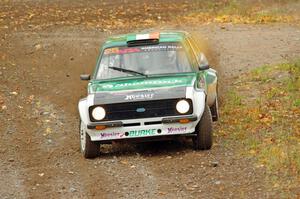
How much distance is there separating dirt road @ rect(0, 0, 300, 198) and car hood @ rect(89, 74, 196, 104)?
0.83 m

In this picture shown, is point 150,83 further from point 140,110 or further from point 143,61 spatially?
point 143,61

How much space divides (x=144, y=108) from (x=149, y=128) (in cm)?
28

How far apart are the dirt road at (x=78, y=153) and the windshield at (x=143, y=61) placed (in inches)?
43.6

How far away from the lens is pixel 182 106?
10250mm

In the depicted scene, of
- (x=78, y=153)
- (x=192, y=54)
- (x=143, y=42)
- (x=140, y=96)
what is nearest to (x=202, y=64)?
(x=192, y=54)

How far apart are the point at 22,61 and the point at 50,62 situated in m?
0.80

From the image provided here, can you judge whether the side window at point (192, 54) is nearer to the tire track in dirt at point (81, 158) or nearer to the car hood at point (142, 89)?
the car hood at point (142, 89)

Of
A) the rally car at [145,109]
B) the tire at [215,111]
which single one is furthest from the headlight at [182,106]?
the tire at [215,111]

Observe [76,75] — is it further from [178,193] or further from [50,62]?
[178,193]

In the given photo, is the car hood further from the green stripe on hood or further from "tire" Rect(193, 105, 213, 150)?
"tire" Rect(193, 105, 213, 150)

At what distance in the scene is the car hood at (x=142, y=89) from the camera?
10.3m

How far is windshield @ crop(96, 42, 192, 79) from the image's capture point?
37.4 feet

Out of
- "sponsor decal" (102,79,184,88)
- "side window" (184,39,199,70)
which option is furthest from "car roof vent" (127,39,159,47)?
"sponsor decal" (102,79,184,88)

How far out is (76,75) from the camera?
18.8 m
